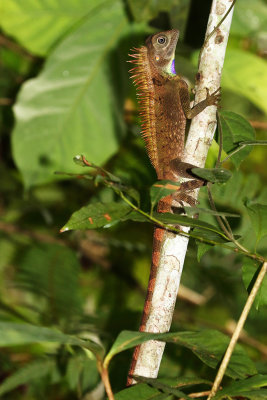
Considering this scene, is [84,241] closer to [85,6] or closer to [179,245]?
[85,6]

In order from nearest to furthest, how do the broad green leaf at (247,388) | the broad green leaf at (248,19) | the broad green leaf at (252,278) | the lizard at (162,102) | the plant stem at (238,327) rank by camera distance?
1. the broad green leaf at (247,388)
2. the plant stem at (238,327)
3. the broad green leaf at (252,278)
4. the lizard at (162,102)
5. the broad green leaf at (248,19)

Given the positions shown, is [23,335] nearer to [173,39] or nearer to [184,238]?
[184,238]

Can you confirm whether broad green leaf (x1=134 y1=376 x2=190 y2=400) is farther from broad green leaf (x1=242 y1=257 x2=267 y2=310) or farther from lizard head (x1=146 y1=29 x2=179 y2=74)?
lizard head (x1=146 y1=29 x2=179 y2=74)

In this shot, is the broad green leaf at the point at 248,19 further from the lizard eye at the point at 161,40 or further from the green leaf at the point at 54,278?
the green leaf at the point at 54,278

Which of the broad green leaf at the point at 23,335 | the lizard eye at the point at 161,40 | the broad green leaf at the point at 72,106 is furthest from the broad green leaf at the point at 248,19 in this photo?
the broad green leaf at the point at 23,335

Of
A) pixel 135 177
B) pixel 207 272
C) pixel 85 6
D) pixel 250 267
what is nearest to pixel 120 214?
pixel 250 267
